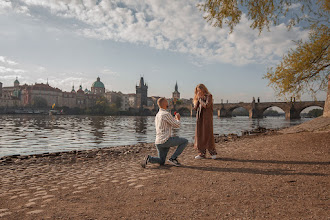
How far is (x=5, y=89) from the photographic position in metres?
141

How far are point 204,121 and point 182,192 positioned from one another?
284 cm

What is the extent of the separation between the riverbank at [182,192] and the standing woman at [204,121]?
0.58 meters

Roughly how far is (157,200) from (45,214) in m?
1.35

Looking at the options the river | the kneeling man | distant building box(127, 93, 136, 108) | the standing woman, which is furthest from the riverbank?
distant building box(127, 93, 136, 108)

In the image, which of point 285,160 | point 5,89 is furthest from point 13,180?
point 5,89

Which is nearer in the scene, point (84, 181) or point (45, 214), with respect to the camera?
point (45, 214)

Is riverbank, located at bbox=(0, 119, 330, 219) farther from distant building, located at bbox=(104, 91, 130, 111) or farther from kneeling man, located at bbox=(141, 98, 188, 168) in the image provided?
distant building, located at bbox=(104, 91, 130, 111)

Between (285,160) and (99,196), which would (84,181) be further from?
(285,160)

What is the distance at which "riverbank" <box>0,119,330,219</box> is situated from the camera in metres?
2.74

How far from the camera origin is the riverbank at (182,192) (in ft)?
8.98

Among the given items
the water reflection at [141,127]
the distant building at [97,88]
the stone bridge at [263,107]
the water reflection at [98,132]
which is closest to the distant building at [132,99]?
the distant building at [97,88]

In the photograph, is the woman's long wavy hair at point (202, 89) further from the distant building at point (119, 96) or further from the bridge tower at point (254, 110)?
the distant building at point (119, 96)

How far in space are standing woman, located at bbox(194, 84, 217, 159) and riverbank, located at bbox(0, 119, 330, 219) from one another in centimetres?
58

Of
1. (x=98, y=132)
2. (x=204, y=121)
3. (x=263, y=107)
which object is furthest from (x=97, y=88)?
(x=204, y=121)
